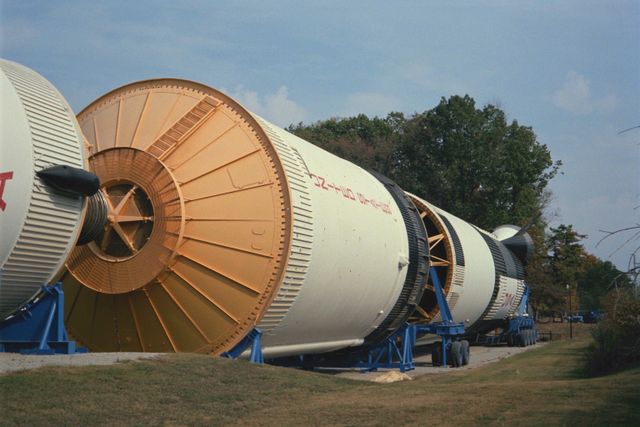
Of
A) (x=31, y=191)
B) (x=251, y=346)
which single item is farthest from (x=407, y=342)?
(x=31, y=191)

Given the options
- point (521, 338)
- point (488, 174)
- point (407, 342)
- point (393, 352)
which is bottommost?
point (393, 352)

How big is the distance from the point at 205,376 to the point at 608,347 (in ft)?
38.2

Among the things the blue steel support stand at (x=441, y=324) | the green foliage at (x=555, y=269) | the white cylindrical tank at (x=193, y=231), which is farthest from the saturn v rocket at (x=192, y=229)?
the green foliage at (x=555, y=269)

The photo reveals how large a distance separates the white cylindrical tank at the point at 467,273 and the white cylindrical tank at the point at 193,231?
31.3ft

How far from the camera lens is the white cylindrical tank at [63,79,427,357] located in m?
13.3

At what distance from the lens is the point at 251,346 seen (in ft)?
43.9

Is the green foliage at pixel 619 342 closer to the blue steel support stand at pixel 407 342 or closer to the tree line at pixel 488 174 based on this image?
the blue steel support stand at pixel 407 342

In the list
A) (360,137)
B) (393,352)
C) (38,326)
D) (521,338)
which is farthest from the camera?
(360,137)

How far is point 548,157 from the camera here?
54.0m

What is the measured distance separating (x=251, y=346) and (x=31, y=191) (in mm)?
4657

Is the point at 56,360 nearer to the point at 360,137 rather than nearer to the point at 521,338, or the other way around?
the point at 521,338

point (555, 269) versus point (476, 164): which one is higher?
point (476, 164)

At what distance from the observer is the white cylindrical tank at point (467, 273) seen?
23.7 metres

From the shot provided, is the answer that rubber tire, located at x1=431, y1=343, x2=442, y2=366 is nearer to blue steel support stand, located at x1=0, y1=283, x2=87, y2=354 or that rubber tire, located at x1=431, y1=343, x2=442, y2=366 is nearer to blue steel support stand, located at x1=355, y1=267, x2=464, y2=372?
blue steel support stand, located at x1=355, y1=267, x2=464, y2=372
